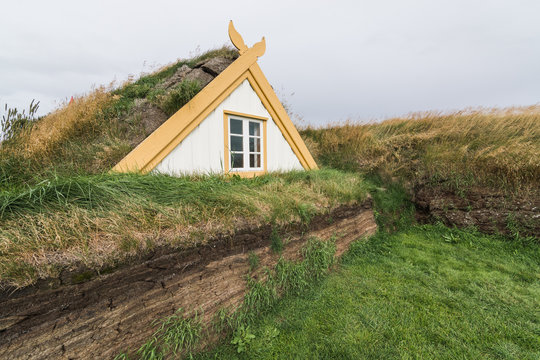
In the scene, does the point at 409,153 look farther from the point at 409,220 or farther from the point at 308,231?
the point at 308,231

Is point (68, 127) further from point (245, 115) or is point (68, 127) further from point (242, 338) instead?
point (242, 338)

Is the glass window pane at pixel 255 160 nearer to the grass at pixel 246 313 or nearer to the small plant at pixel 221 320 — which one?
the grass at pixel 246 313

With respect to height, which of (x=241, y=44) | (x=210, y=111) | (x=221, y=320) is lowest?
(x=221, y=320)

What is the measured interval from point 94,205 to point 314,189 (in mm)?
3656

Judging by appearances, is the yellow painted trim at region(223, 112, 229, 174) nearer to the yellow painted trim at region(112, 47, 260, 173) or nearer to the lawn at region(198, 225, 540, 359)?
the yellow painted trim at region(112, 47, 260, 173)

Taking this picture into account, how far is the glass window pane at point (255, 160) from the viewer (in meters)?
5.45

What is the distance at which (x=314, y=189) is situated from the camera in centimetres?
471

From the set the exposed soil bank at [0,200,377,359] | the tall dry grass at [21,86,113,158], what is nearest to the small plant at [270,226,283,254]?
the exposed soil bank at [0,200,377,359]

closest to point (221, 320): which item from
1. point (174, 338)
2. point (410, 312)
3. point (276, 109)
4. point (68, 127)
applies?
point (174, 338)

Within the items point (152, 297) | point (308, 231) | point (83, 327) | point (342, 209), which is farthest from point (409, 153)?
point (83, 327)

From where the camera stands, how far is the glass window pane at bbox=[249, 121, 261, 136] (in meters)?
5.53

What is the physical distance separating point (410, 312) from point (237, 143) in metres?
4.31

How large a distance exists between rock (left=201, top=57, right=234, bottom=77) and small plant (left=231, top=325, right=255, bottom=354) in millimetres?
5122

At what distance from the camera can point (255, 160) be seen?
18.1 ft
